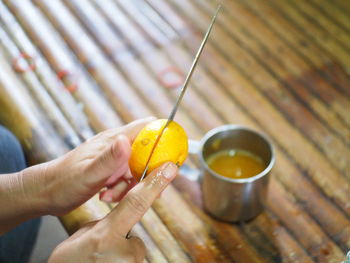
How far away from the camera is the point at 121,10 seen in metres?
1.29

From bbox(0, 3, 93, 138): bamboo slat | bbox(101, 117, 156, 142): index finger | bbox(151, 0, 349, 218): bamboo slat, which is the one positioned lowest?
bbox(151, 0, 349, 218): bamboo slat

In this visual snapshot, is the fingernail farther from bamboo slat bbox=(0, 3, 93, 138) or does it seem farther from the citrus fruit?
bamboo slat bbox=(0, 3, 93, 138)

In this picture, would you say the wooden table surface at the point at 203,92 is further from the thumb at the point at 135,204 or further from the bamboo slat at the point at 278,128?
the thumb at the point at 135,204

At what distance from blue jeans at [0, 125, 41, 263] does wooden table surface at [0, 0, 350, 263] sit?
47 millimetres

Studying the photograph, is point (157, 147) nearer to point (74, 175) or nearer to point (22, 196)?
point (74, 175)

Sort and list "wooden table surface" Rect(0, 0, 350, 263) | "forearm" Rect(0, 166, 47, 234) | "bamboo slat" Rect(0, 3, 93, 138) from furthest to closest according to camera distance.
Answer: "bamboo slat" Rect(0, 3, 93, 138)
"wooden table surface" Rect(0, 0, 350, 263)
"forearm" Rect(0, 166, 47, 234)

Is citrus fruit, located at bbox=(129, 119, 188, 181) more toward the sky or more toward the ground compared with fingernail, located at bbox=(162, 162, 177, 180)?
more toward the sky

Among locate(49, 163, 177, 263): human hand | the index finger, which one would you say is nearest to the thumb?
locate(49, 163, 177, 263): human hand

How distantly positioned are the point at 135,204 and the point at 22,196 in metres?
0.24

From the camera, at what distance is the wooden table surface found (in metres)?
0.87

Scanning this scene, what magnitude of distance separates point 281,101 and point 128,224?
23.0 inches

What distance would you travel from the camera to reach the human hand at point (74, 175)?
71 centimetres

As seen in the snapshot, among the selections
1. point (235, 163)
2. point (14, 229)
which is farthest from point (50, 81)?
point (235, 163)

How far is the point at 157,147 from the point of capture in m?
0.70
